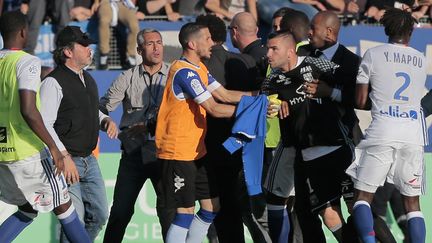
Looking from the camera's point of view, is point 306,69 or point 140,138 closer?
point 306,69

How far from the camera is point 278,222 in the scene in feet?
32.9

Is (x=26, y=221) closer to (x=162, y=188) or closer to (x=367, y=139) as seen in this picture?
(x=162, y=188)

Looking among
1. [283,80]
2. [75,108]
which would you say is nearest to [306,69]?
[283,80]

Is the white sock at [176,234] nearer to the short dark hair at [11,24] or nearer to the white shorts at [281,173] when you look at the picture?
the white shorts at [281,173]

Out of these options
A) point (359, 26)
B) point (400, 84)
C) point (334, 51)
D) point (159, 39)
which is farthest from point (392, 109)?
point (359, 26)

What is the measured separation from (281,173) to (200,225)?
0.90 meters

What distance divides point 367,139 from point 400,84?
0.57 m

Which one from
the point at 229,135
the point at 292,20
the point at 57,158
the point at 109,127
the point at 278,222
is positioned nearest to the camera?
the point at 57,158

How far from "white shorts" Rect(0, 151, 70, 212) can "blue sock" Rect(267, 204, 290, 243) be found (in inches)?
77.9

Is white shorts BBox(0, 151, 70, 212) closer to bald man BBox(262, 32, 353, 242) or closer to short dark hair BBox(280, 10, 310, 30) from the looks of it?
bald man BBox(262, 32, 353, 242)

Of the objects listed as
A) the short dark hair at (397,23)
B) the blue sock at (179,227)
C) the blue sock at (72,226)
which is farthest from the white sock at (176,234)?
the short dark hair at (397,23)

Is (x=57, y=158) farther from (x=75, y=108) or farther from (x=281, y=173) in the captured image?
(x=281, y=173)

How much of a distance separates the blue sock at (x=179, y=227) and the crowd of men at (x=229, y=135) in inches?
0.5

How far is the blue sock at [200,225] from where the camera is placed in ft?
32.6
